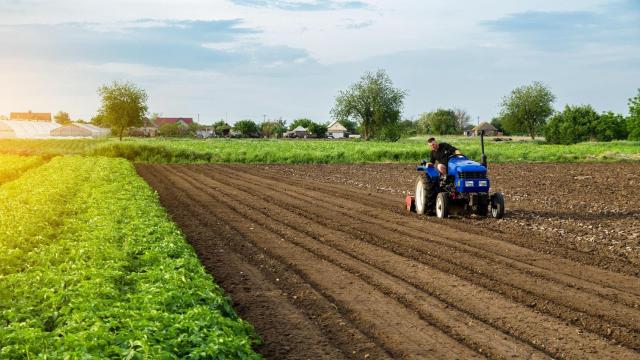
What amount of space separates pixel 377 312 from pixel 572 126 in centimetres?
8104

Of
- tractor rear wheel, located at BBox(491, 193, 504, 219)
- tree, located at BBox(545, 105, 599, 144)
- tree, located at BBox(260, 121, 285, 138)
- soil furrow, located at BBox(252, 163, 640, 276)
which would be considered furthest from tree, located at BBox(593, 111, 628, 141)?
tractor rear wheel, located at BBox(491, 193, 504, 219)

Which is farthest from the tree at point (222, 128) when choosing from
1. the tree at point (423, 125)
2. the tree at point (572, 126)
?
the tree at point (572, 126)

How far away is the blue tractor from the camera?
17.0 meters

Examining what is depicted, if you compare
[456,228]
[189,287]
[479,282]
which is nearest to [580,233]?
[456,228]

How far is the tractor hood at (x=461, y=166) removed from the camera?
17.0 metres

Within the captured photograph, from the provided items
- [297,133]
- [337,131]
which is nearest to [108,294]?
[297,133]

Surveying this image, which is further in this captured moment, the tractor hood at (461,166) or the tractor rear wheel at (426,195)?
the tractor rear wheel at (426,195)

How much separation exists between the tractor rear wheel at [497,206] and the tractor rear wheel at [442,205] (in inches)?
49.1

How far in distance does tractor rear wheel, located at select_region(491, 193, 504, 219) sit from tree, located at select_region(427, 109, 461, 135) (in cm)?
12244

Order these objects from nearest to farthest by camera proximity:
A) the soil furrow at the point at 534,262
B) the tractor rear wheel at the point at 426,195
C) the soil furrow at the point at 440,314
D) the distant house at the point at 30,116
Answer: the soil furrow at the point at 440,314 → the soil furrow at the point at 534,262 → the tractor rear wheel at the point at 426,195 → the distant house at the point at 30,116

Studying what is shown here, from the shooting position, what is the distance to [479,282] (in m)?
10.8

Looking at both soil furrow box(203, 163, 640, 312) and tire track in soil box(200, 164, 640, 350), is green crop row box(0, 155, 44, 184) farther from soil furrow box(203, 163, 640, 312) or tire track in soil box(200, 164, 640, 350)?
tire track in soil box(200, 164, 640, 350)

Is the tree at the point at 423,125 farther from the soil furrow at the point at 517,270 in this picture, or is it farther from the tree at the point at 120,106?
the soil furrow at the point at 517,270

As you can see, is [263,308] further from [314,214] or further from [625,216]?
[625,216]
